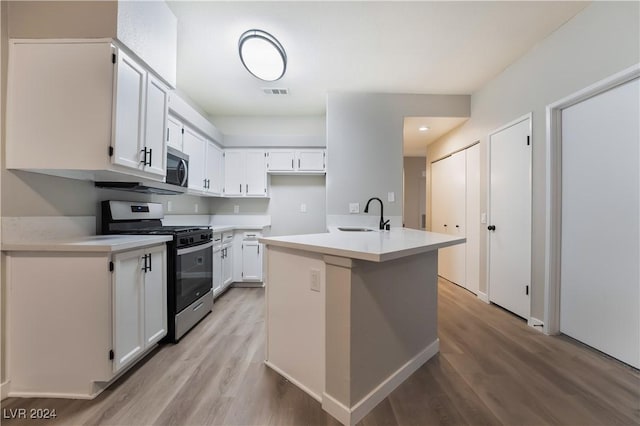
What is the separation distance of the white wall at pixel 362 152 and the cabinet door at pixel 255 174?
3.98 ft

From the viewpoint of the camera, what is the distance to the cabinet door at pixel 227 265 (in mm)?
3364

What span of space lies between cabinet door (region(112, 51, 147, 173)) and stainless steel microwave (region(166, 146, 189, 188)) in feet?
2.25

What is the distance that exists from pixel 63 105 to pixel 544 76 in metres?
3.88

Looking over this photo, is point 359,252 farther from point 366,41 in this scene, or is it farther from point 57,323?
point 366,41

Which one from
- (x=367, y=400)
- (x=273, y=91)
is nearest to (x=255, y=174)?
(x=273, y=91)

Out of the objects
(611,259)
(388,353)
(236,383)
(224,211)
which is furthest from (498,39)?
(224,211)

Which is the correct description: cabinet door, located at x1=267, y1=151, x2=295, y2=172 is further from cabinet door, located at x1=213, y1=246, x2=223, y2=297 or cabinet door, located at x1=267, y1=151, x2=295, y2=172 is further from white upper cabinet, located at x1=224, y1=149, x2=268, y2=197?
cabinet door, located at x1=213, y1=246, x2=223, y2=297

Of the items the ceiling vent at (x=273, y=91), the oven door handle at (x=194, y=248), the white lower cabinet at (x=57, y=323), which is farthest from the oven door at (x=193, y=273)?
the ceiling vent at (x=273, y=91)

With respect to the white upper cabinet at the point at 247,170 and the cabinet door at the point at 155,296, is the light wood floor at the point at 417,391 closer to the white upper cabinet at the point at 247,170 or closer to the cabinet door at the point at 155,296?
the cabinet door at the point at 155,296

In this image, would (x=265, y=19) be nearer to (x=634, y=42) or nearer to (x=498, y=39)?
(x=498, y=39)

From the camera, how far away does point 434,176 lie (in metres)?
4.55

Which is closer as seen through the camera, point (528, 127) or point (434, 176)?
point (528, 127)

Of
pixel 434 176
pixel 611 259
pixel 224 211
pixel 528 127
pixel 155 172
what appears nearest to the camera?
pixel 611 259

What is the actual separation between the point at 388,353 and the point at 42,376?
2.06 meters
